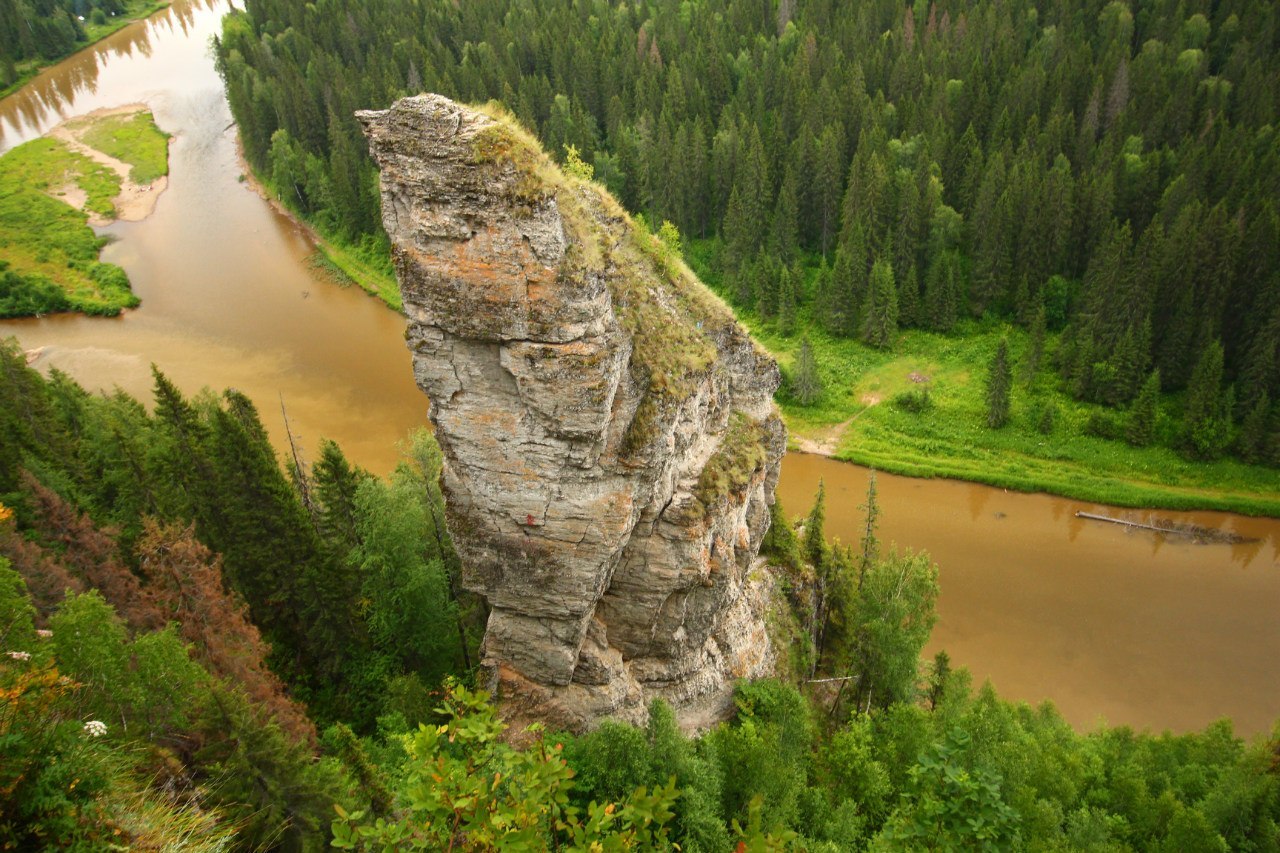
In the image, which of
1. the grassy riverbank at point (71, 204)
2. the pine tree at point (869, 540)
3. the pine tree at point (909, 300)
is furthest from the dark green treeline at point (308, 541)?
the pine tree at point (909, 300)

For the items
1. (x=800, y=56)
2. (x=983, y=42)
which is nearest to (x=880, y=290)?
(x=800, y=56)

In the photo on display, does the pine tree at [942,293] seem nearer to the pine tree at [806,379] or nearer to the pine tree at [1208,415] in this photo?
the pine tree at [806,379]

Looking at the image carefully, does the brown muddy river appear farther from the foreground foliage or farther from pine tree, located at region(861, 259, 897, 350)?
the foreground foliage

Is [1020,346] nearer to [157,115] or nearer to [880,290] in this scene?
[880,290]

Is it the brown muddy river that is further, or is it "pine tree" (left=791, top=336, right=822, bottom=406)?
"pine tree" (left=791, top=336, right=822, bottom=406)

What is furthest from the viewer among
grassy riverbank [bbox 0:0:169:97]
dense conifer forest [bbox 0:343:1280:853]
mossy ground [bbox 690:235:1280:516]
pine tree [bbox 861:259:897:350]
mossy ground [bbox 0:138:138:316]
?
grassy riverbank [bbox 0:0:169:97]

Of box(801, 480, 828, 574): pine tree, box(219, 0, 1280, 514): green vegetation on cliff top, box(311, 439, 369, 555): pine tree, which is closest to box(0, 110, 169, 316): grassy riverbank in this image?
box(219, 0, 1280, 514): green vegetation on cliff top

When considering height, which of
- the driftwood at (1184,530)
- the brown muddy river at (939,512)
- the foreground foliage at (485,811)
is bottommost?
the driftwood at (1184,530)
